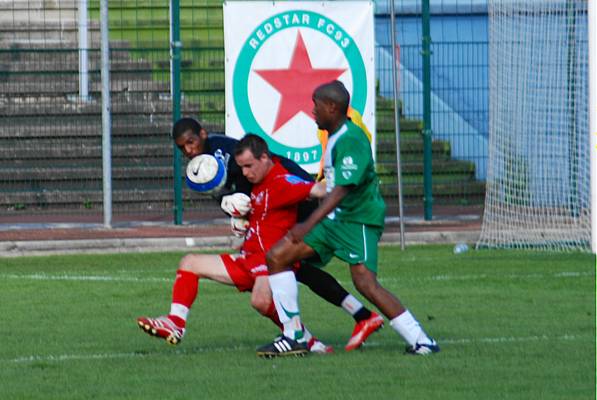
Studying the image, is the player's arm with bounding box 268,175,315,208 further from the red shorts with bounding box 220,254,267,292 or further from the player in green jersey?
the red shorts with bounding box 220,254,267,292

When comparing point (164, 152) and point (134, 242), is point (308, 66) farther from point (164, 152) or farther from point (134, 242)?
point (164, 152)

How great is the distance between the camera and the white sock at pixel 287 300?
364 inches

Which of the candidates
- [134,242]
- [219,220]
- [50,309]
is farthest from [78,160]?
[50,309]

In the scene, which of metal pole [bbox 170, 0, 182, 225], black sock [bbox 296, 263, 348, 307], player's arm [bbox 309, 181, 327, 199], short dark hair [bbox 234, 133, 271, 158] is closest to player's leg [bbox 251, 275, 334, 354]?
black sock [bbox 296, 263, 348, 307]

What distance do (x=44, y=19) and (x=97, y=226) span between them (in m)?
5.15

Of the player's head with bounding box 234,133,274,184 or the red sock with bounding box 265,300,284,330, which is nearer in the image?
the player's head with bounding box 234,133,274,184

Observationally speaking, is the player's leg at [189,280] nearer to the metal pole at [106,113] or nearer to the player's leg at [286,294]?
the player's leg at [286,294]

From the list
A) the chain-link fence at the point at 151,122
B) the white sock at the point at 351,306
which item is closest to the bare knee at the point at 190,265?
the white sock at the point at 351,306

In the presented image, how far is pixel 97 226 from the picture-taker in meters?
18.7

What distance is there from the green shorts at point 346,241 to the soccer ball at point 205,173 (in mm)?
658

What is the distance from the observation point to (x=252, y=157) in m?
9.34

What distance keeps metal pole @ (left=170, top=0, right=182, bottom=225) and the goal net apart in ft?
12.6

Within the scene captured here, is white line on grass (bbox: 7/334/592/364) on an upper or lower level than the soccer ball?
lower

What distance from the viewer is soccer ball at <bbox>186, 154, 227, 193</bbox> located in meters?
9.29
